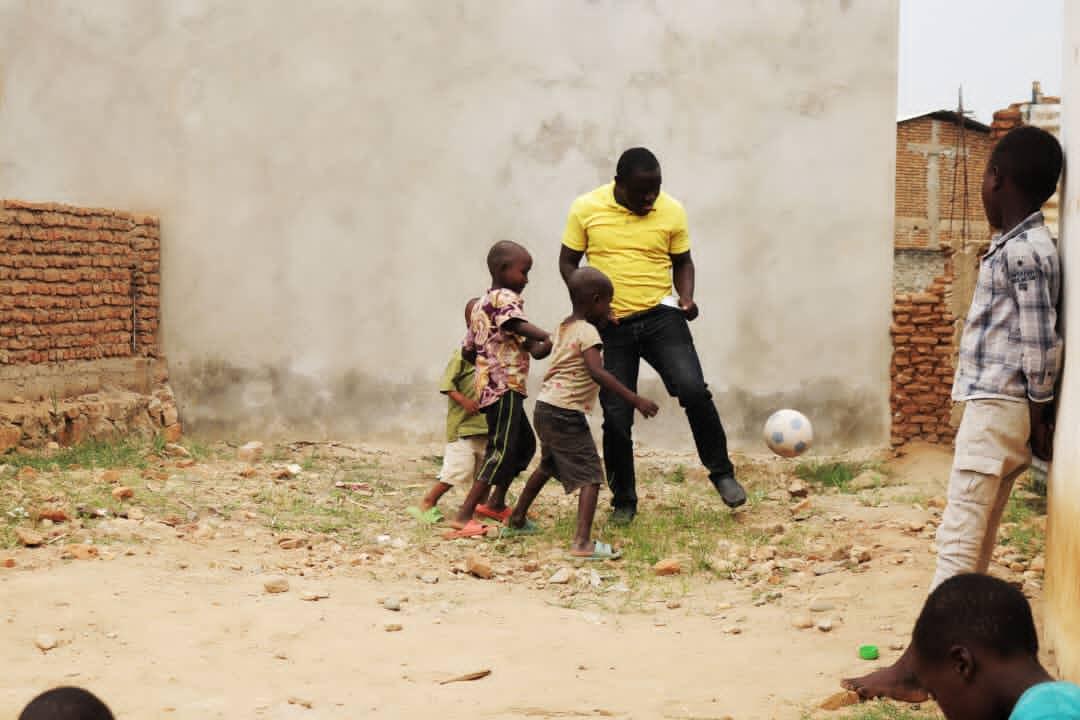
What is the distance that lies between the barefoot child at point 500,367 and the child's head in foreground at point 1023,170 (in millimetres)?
2712

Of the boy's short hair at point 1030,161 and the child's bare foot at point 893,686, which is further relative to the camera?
the boy's short hair at point 1030,161

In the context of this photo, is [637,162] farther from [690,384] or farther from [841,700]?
[841,700]

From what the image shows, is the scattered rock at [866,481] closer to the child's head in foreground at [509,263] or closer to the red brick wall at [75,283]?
the child's head in foreground at [509,263]

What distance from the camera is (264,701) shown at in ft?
12.9

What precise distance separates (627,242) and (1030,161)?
276cm

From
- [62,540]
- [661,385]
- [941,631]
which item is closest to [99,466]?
[62,540]

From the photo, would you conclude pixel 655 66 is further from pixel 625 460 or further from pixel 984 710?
pixel 984 710

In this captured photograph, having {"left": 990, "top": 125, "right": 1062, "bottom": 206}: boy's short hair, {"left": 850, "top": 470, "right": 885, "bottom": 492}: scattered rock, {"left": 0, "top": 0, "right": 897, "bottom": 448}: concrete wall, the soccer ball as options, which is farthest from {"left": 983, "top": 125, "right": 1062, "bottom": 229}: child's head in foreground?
{"left": 0, "top": 0, "right": 897, "bottom": 448}: concrete wall

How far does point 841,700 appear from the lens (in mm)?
3717

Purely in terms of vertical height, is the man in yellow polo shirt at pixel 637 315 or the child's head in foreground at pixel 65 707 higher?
the man in yellow polo shirt at pixel 637 315

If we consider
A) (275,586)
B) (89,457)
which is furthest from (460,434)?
(89,457)

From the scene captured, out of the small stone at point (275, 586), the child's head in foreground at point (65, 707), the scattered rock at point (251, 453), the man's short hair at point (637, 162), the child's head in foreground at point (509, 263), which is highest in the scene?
the man's short hair at point (637, 162)

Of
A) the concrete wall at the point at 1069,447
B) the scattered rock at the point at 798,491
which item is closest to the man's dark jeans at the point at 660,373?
the scattered rock at the point at 798,491

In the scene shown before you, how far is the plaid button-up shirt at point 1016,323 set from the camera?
3744 millimetres
